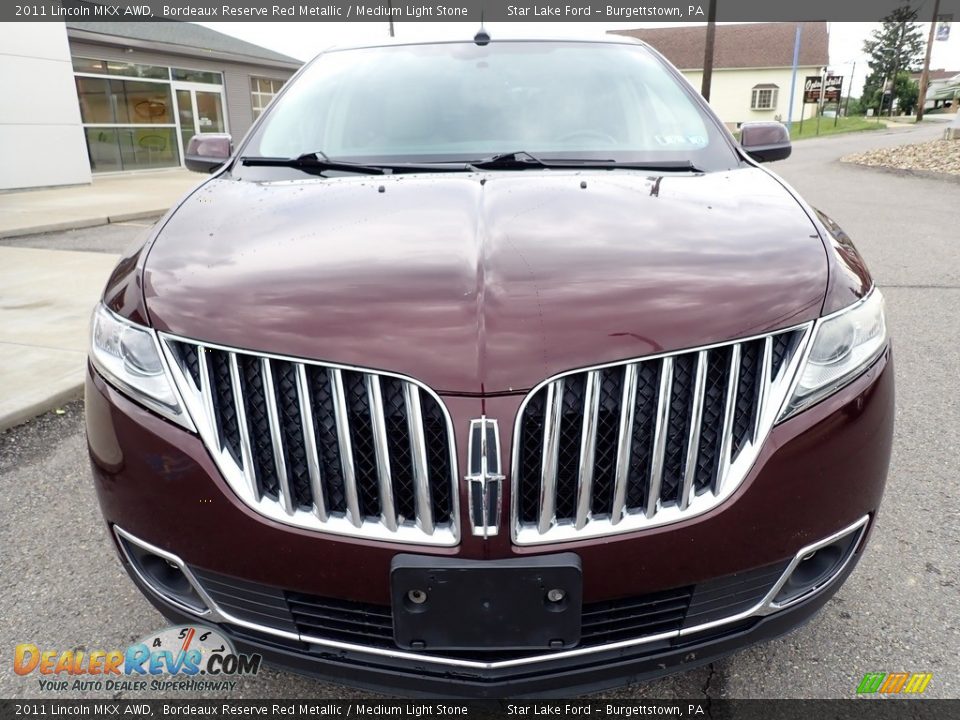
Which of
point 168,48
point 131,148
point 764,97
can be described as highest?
point 168,48

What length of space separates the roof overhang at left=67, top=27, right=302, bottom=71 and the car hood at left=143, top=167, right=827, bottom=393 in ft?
45.0

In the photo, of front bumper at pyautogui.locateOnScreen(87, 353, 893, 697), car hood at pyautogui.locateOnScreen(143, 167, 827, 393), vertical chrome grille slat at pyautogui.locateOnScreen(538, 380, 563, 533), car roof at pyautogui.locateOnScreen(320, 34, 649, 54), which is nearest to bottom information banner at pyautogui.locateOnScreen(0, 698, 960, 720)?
front bumper at pyautogui.locateOnScreen(87, 353, 893, 697)

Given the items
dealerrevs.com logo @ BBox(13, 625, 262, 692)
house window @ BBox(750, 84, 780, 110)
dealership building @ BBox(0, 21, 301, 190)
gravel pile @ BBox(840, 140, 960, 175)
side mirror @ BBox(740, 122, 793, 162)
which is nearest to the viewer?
dealerrevs.com logo @ BBox(13, 625, 262, 692)

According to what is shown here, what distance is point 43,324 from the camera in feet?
15.7

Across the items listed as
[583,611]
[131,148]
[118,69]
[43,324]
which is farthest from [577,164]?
[118,69]

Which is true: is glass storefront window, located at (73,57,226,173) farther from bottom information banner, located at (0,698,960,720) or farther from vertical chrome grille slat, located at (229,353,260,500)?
vertical chrome grille slat, located at (229,353,260,500)

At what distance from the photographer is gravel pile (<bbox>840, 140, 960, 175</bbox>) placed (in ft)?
43.8

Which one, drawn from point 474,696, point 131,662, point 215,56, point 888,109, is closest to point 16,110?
point 215,56

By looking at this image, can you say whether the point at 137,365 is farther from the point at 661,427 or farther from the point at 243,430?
the point at 661,427

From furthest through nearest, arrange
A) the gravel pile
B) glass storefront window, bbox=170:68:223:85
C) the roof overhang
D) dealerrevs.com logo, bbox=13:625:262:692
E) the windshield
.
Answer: glass storefront window, bbox=170:68:223:85 → the roof overhang → the gravel pile → the windshield → dealerrevs.com logo, bbox=13:625:262:692

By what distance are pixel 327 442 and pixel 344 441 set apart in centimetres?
5

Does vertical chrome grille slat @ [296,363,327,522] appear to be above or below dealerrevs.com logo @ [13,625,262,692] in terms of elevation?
above

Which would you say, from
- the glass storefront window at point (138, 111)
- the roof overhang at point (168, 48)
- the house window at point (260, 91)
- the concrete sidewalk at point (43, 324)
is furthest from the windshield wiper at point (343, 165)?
the house window at point (260, 91)

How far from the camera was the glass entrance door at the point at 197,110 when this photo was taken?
62.7 feet
